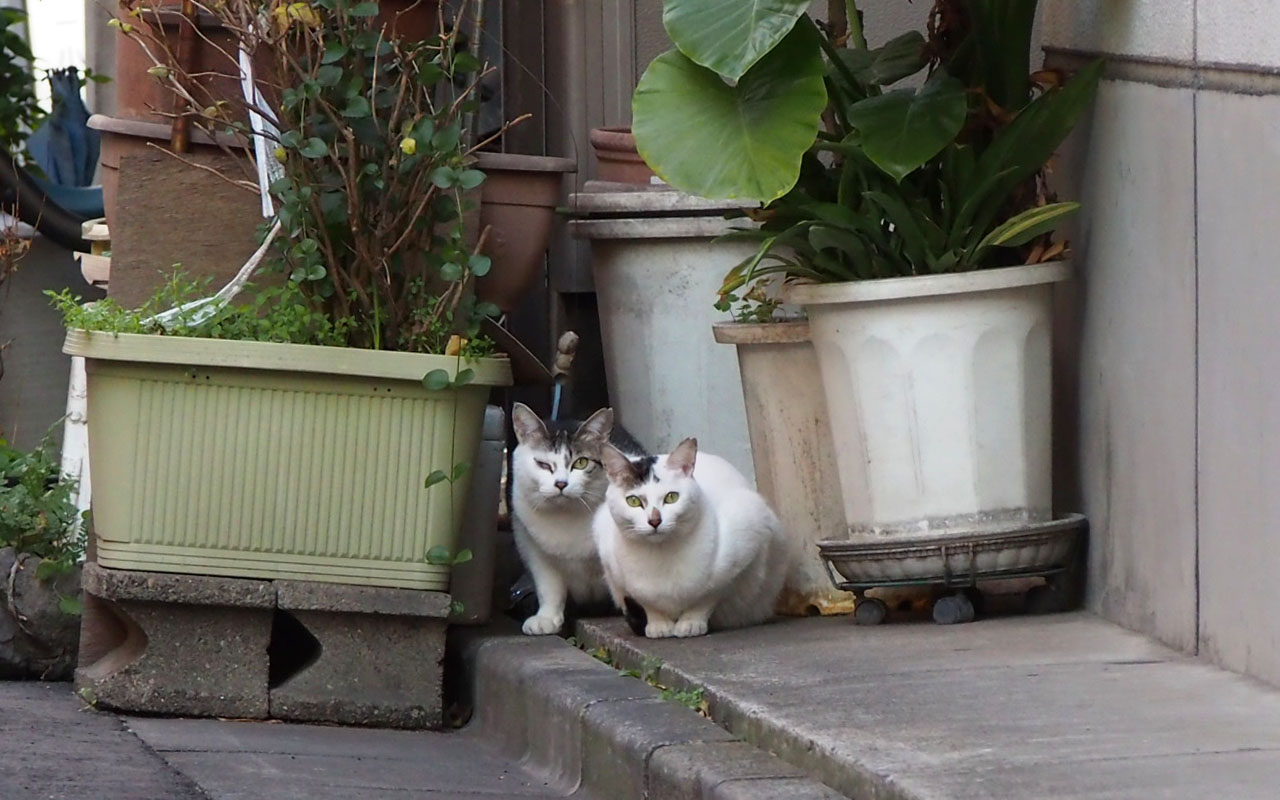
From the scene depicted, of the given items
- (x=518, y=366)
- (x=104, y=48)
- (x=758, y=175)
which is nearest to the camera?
(x=758, y=175)

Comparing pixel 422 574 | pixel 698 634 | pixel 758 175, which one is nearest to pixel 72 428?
pixel 422 574

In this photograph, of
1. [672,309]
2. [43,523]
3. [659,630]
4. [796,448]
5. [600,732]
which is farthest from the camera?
[672,309]

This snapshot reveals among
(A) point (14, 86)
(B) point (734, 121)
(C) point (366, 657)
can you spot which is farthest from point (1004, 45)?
(A) point (14, 86)

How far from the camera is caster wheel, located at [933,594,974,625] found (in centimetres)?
395

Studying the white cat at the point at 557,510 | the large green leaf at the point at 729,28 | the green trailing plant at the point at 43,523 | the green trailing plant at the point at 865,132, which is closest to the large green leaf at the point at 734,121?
the green trailing plant at the point at 865,132

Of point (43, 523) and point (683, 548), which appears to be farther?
point (43, 523)

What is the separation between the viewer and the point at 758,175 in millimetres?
3689

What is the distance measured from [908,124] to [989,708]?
129cm

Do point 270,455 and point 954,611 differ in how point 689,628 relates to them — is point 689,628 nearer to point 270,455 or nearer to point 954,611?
point 954,611

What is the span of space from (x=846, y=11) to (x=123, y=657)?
2.25 meters

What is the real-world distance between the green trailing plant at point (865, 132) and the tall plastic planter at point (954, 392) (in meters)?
0.11

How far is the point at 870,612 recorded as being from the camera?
160 inches

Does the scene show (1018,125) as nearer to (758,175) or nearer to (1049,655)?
(758,175)

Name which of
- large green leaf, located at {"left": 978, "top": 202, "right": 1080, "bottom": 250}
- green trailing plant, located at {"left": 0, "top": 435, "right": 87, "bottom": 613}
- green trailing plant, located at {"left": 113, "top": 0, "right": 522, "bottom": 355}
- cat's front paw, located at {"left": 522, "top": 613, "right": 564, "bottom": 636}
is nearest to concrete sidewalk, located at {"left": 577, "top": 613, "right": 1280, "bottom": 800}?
cat's front paw, located at {"left": 522, "top": 613, "right": 564, "bottom": 636}
